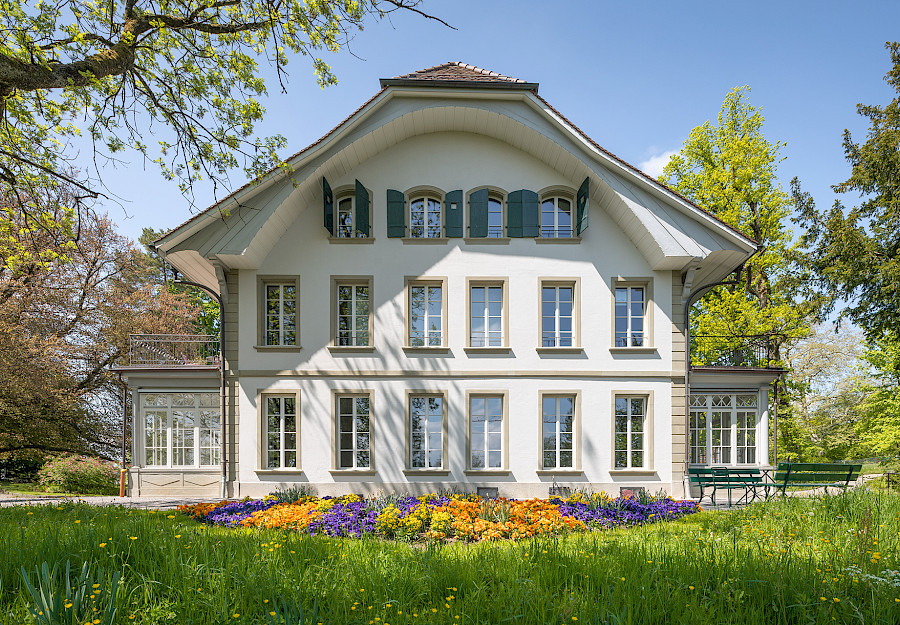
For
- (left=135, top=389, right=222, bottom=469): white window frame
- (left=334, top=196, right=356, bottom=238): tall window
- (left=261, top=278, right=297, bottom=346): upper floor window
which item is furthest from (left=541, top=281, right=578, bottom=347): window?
(left=135, top=389, right=222, bottom=469): white window frame

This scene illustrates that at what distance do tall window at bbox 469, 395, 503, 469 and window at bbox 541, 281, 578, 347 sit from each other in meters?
2.16

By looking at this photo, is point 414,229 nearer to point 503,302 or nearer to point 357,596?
point 503,302

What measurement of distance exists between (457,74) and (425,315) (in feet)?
21.8

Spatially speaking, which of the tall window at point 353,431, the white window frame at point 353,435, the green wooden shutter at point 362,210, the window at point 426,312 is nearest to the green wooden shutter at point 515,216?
the window at point 426,312

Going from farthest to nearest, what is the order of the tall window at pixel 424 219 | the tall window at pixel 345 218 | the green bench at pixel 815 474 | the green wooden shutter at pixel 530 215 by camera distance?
1. the tall window at pixel 424 219
2. the tall window at pixel 345 218
3. the green wooden shutter at pixel 530 215
4. the green bench at pixel 815 474

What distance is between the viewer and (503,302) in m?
13.4

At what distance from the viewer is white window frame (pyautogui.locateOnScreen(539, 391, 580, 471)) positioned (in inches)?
510

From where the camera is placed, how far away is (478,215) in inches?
527

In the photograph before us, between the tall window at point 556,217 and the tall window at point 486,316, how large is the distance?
83.7 inches

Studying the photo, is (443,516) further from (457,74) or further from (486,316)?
(457,74)

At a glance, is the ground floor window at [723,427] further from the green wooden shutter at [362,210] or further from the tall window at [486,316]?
the green wooden shutter at [362,210]

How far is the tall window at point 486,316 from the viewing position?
43.9 ft

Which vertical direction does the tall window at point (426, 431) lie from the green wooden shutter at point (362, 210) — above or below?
below

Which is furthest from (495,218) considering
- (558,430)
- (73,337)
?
(73,337)
